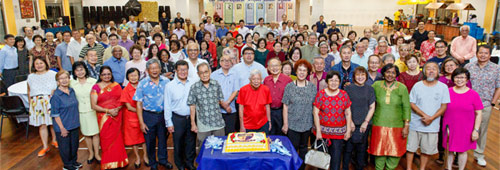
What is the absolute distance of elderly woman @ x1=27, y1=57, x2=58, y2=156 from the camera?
477 cm

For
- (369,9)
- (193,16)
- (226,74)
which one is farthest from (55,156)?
(369,9)

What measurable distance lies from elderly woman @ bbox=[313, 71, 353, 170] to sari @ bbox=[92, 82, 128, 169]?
2.46 metres

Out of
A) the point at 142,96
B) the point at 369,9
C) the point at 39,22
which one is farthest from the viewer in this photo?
the point at 369,9

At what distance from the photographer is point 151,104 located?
3996 mm

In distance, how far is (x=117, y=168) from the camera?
4441 millimetres

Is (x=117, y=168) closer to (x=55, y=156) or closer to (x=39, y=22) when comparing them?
(x=55, y=156)

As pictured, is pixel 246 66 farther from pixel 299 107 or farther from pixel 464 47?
pixel 464 47

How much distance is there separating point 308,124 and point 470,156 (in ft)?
8.70

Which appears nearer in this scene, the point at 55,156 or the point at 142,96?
the point at 142,96

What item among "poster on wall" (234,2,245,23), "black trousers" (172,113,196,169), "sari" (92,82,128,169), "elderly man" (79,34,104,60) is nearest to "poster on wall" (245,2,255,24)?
"poster on wall" (234,2,245,23)

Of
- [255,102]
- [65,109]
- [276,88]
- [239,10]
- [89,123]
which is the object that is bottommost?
[89,123]

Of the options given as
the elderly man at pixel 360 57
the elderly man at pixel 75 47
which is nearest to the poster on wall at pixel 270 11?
the elderly man at pixel 75 47

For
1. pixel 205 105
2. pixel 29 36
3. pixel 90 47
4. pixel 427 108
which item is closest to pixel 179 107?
pixel 205 105

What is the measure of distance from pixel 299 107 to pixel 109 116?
2348 millimetres
